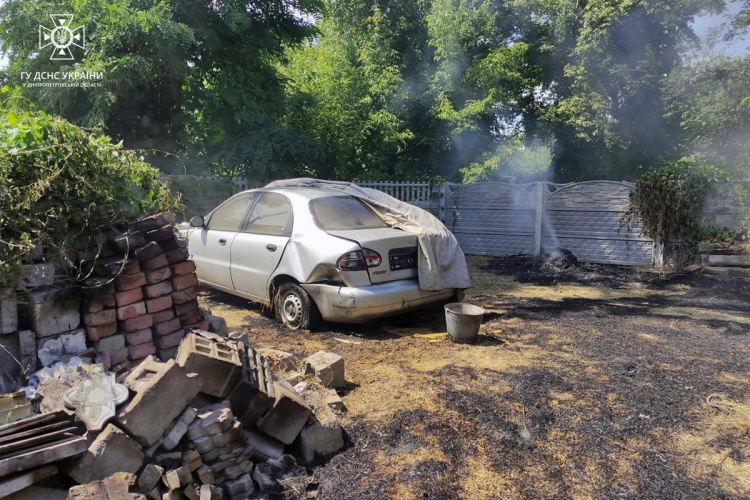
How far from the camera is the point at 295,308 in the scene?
5.28m

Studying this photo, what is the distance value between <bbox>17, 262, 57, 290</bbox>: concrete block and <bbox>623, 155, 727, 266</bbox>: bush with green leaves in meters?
10.4

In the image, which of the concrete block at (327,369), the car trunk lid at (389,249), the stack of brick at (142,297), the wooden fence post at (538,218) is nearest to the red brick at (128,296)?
the stack of brick at (142,297)

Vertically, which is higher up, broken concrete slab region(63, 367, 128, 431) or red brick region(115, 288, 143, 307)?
red brick region(115, 288, 143, 307)

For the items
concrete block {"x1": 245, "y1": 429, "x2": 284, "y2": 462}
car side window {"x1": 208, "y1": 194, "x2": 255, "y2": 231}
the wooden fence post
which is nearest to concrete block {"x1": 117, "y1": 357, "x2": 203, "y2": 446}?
concrete block {"x1": 245, "y1": 429, "x2": 284, "y2": 462}

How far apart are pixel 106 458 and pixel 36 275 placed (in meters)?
1.44

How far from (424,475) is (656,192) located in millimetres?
9246

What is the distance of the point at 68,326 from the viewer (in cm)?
316

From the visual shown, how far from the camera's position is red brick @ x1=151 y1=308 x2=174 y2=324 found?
3535 mm

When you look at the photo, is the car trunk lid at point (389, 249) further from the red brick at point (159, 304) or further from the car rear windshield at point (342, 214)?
the red brick at point (159, 304)

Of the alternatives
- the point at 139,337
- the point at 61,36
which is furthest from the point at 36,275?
the point at 61,36

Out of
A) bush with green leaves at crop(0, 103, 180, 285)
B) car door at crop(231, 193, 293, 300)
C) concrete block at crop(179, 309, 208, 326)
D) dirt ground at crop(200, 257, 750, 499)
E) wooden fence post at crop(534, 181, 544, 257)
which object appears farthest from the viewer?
wooden fence post at crop(534, 181, 544, 257)

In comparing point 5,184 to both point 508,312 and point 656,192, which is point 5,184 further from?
point 656,192

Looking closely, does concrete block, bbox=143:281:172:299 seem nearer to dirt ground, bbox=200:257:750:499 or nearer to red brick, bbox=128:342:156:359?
red brick, bbox=128:342:156:359

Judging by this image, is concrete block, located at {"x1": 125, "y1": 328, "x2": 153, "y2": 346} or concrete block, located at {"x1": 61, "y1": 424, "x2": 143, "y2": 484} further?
concrete block, located at {"x1": 125, "y1": 328, "x2": 153, "y2": 346}
